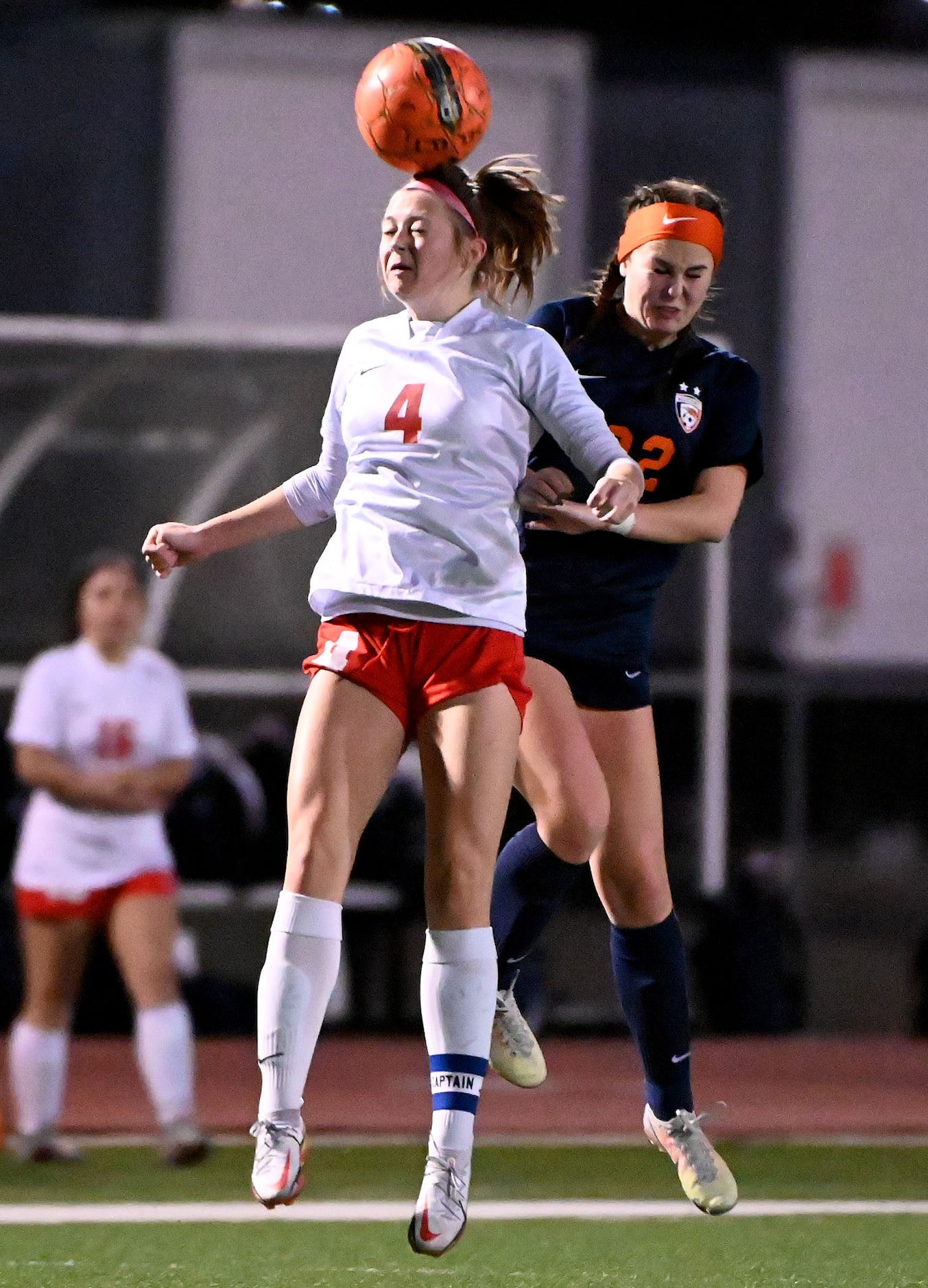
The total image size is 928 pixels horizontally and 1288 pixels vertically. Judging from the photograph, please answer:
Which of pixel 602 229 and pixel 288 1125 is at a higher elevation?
pixel 602 229

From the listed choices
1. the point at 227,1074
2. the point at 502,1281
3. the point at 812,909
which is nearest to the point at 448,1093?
the point at 502,1281

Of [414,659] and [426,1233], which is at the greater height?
[414,659]

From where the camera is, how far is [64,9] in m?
10.4

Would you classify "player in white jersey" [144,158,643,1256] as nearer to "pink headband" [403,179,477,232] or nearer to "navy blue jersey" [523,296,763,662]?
"pink headband" [403,179,477,232]

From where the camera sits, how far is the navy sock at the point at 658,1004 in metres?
4.19

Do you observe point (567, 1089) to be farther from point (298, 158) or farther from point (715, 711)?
point (298, 158)

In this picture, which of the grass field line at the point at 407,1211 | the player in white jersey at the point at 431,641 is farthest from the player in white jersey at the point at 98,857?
the player in white jersey at the point at 431,641

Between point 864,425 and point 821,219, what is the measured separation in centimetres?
109

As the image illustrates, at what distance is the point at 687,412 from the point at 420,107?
2.44 feet

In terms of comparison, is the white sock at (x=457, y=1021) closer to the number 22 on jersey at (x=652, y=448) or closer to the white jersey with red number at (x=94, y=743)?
the number 22 on jersey at (x=652, y=448)

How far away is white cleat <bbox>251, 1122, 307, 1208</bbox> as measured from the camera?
11.0 ft

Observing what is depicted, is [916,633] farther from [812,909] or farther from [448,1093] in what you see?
[448,1093]

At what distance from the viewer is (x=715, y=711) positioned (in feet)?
35.8

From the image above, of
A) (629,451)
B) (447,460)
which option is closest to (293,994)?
(447,460)
